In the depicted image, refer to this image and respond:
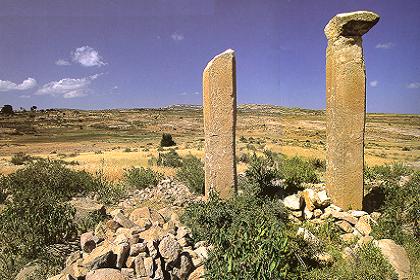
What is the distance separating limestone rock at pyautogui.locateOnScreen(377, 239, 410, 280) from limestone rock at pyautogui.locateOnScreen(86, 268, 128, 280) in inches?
159

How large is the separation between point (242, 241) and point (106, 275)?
5.70ft

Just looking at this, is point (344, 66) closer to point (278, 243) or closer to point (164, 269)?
point (278, 243)

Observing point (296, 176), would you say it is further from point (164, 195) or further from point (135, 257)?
point (135, 257)

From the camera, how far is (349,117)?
7.13 m

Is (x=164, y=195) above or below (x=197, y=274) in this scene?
below

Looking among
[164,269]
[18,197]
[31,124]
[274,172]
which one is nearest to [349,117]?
[274,172]

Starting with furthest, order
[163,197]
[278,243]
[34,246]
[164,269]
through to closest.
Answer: [163,197] → [34,246] → [164,269] → [278,243]

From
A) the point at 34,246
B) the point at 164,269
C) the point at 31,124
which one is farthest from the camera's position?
the point at 31,124

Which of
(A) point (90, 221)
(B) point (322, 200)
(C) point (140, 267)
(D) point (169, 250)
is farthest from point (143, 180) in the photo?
(C) point (140, 267)

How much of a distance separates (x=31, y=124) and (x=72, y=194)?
48275 millimetres

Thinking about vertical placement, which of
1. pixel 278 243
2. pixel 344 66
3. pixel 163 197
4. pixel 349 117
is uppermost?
pixel 344 66

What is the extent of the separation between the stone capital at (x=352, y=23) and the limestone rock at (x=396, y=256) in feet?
13.6

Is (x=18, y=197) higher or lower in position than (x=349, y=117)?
lower

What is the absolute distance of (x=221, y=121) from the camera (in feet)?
24.4
